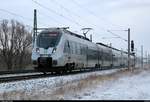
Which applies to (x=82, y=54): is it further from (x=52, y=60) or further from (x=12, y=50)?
(x=12, y=50)

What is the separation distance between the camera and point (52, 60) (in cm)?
2903

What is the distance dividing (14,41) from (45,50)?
2537 inches

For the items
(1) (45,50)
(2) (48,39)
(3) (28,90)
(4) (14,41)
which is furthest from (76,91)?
(4) (14,41)

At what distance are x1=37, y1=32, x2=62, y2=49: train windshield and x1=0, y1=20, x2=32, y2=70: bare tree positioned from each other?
5435cm

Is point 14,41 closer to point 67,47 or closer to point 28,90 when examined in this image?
point 67,47

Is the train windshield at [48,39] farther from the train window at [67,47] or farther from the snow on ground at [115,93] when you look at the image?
the snow on ground at [115,93]

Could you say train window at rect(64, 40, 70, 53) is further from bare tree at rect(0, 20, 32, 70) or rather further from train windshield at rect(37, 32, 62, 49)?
bare tree at rect(0, 20, 32, 70)

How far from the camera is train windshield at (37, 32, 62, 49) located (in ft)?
97.9

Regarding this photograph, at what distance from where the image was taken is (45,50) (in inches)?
1164

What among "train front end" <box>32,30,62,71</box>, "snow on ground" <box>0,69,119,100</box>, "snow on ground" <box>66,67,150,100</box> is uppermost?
"train front end" <box>32,30,62,71</box>

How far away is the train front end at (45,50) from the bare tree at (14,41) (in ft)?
179

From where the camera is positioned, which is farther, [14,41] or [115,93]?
[14,41]

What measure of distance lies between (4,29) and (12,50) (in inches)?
292

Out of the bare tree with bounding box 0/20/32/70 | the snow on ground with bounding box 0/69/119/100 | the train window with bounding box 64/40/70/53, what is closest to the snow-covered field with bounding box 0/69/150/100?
the snow on ground with bounding box 0/69/119/100
